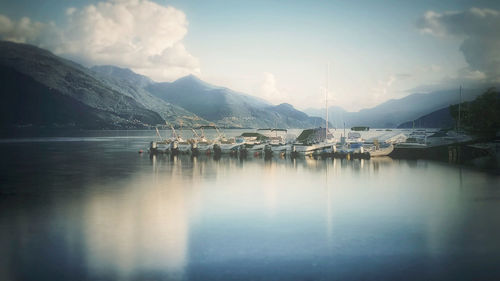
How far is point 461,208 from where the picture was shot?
1500 cm

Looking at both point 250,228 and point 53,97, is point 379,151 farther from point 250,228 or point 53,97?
point 53,97

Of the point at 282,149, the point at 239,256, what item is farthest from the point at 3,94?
the point at 239,256

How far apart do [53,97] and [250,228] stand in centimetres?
16401

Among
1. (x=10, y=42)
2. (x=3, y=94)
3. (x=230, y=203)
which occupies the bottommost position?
(x=230, y=203)

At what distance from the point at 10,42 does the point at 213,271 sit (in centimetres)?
21420

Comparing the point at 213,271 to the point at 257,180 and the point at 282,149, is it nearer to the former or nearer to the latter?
the point at 257,180

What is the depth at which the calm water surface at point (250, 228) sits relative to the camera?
27.4ft

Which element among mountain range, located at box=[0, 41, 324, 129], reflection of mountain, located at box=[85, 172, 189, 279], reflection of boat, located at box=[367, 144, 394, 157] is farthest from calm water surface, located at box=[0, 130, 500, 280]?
mountain range, located at box=[0, 41, 324, 129]

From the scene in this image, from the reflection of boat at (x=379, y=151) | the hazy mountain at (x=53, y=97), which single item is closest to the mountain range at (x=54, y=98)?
the hazy mountain at (x=53, y=97)

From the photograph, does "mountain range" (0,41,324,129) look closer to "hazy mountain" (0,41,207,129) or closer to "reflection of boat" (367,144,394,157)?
"hazy mountain" (0,41,207,129)

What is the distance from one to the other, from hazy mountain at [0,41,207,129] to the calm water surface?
135401 millimetres

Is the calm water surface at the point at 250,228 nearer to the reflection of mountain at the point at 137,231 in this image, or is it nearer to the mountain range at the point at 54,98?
the reflection of mountain at the point at 137,231

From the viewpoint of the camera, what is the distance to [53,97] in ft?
502

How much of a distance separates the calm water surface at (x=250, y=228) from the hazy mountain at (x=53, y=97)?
135 meters
